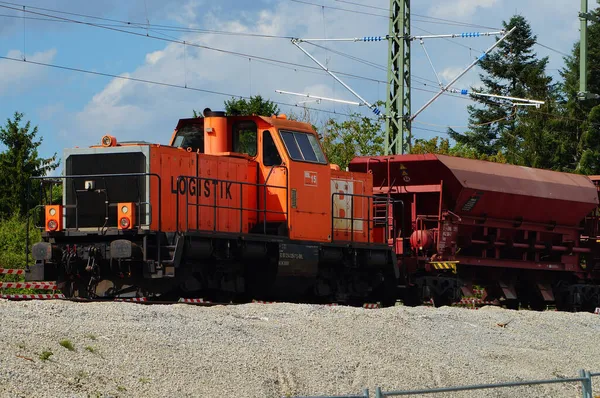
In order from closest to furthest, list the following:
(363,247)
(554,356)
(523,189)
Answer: (554,356), (363,247), (523,189)

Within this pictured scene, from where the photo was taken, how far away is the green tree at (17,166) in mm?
36344

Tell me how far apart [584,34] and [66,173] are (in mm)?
16988

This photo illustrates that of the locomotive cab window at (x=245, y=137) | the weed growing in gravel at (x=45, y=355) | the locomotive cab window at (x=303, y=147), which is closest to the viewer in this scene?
the weed growing in gravel at (x=45, y=355)

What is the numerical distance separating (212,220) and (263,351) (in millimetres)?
6097

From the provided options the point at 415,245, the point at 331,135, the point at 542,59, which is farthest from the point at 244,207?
the point at 542,59

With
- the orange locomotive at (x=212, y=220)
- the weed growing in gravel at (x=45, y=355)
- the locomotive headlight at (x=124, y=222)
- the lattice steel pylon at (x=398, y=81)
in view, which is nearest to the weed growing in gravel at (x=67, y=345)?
the weed growing in gravel at (x=45, y=355)

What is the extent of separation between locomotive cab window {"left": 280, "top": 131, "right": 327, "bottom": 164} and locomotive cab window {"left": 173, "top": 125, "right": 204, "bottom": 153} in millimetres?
1557

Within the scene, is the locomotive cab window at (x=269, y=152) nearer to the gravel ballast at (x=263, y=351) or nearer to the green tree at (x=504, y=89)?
the gravel ballast at (x=263, y=351)

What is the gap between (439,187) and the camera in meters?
20.6


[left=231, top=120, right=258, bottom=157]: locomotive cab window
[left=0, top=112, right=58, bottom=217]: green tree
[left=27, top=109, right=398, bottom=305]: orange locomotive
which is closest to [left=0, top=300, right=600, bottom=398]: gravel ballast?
[left=27, top=109, right=398, bottom=305]: orange locomotive

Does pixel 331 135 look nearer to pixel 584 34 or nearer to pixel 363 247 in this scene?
pixel 584 34

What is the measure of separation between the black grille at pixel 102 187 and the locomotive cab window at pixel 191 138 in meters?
1.85

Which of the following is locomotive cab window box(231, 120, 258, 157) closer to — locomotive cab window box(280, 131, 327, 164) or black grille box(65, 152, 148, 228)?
locomotive cab window box(280, 131, 327, 164)

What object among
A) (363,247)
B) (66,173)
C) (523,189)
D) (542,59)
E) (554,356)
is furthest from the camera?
(542,59)
